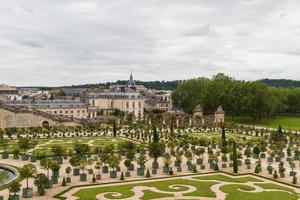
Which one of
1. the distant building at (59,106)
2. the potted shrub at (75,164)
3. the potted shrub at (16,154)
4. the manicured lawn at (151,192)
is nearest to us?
the manicured lawn at (151,192)

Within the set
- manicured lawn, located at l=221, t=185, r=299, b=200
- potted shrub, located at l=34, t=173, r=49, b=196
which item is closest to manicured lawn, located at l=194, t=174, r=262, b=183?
manicured lawn, located at l=221, t=185, r=299, b=200

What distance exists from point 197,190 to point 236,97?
6874cm

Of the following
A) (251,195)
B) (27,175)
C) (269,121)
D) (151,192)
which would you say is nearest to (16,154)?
(27,175)

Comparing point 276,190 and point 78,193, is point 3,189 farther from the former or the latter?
point 276,190

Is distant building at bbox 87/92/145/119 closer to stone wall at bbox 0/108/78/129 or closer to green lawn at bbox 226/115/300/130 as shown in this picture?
green lawn at bbox 226/115/300/130

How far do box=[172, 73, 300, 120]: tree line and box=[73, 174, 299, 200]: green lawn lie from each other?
196 feet

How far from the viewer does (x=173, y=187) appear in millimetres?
36094

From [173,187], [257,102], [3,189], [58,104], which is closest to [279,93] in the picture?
[257,102]

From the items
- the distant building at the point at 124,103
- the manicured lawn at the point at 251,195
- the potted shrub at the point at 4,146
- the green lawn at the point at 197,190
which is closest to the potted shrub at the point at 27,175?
the green lawn at the point at 197,190

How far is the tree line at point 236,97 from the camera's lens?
97.4m

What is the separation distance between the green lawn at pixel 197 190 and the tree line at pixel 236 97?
59.7 m

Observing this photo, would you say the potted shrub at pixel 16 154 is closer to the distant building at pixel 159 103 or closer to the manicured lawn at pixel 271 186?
the manicured lawn at pixel 271 186

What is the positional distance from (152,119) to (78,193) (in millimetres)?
→ 66538

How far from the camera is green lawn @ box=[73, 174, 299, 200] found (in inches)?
1294
